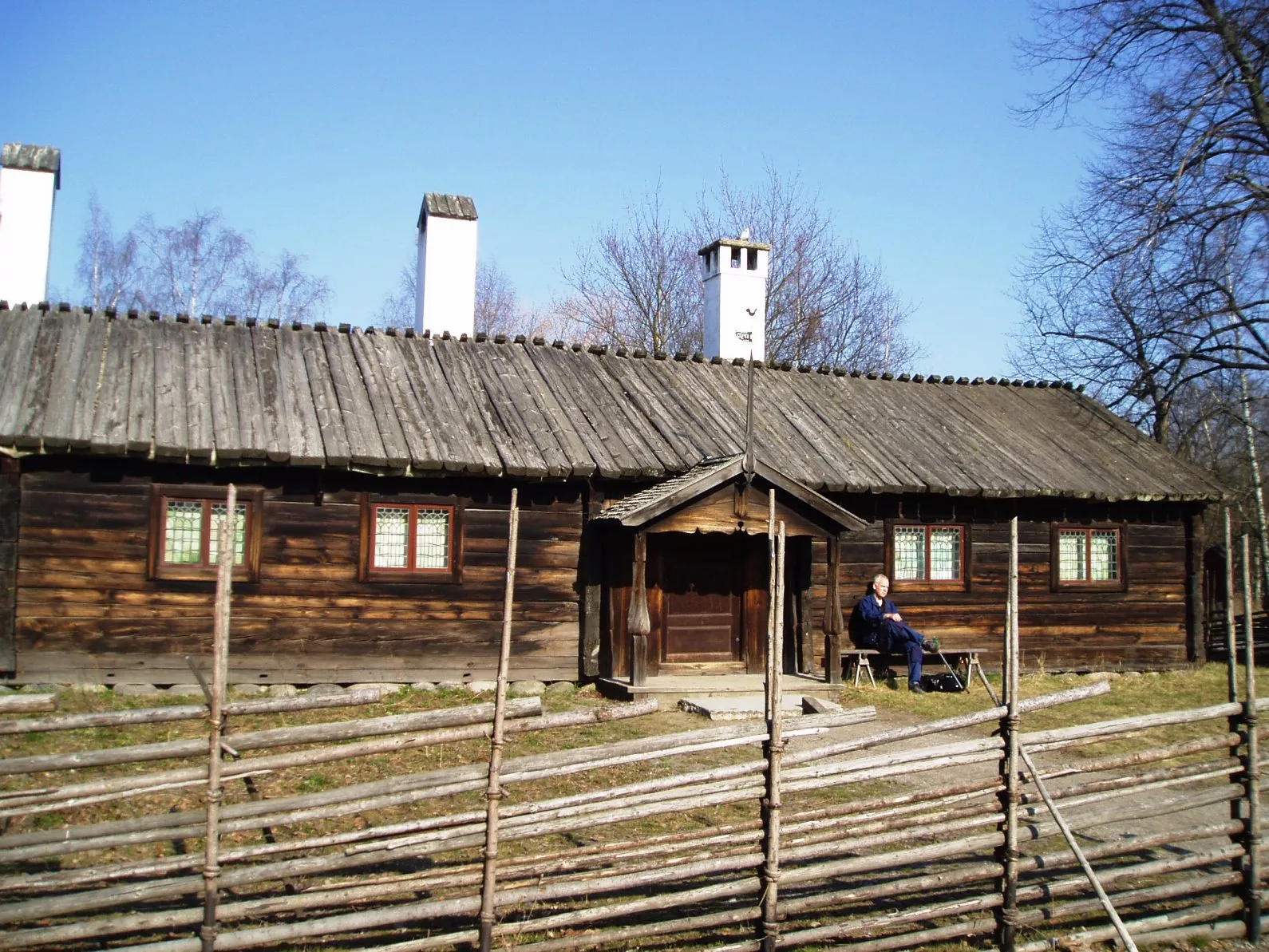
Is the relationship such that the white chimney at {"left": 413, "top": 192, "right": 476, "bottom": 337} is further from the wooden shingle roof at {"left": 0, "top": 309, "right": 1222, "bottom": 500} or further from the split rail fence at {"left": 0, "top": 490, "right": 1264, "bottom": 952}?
the split rail fence at {"left": 0, "top": 490, "right": 1264, "bottom": 952}

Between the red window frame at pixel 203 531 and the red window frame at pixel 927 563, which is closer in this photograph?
the red window frame at pixel 203 531

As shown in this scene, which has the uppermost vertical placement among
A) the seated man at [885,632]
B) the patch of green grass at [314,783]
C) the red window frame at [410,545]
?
the red window frame at [410,545]

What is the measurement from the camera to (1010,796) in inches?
232

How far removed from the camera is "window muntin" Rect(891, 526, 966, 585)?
14898mm

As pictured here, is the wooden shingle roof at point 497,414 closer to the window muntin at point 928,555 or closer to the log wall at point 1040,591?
the log wall at point 1040,591

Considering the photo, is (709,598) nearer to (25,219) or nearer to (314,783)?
(314,783)

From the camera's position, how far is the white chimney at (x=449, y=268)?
639 inches

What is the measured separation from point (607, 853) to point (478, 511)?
755 cm

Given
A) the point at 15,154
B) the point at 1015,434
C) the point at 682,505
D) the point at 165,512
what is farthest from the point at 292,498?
the point at 1015,434

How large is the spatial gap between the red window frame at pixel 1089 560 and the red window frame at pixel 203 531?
33.3ft

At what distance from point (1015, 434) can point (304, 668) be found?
10.3m

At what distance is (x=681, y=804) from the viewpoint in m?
5.63

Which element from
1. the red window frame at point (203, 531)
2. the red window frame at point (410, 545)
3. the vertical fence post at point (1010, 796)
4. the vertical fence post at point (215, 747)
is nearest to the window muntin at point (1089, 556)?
the red window frame at point (410, 545)

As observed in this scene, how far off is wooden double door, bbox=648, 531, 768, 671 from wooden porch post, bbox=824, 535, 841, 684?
0.74 m
